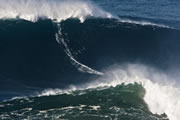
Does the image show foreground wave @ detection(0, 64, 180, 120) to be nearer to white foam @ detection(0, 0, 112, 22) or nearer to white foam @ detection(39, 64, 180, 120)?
white foam @ detection(39, 64, 180, 120)

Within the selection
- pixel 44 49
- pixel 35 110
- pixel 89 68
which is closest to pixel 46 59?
pixel 44 49

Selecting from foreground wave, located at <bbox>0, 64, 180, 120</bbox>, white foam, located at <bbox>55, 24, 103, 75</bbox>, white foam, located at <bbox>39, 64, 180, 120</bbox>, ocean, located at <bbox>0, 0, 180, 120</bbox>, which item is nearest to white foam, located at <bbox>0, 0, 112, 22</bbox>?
Answer: ocean, located at <bbox>0, 0, 180, 120</bbox>

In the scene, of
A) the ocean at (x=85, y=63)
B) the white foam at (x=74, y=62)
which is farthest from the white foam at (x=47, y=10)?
the white foam at (x=74, y=62)

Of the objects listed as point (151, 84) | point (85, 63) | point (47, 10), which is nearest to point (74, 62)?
point (85, 63)

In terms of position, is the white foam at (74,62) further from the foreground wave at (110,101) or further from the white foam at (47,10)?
the white foam at (47,10)

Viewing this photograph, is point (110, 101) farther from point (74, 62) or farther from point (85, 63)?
point (74, 62)

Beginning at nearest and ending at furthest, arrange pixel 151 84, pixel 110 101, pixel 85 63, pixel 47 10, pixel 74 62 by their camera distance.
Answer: pixel 110 101 < pixel 151 84 < pixel 85 63 < pixel 74 62 < pixel 47 10
